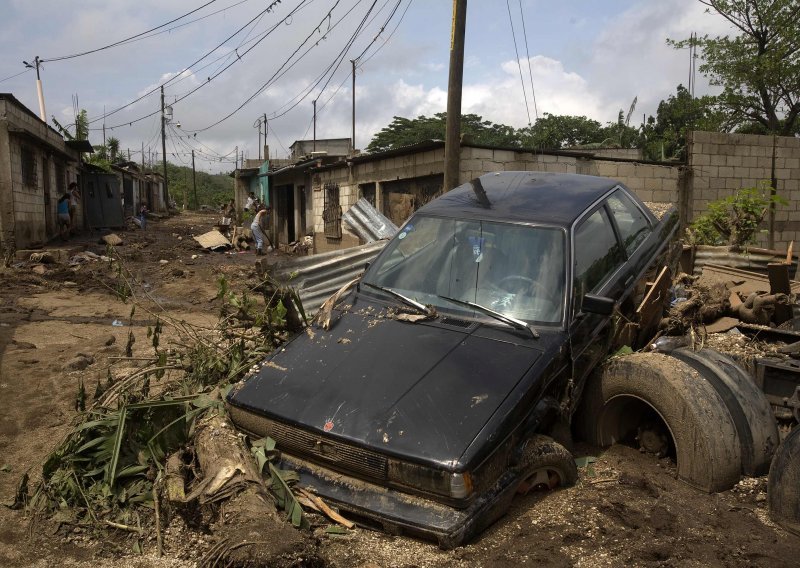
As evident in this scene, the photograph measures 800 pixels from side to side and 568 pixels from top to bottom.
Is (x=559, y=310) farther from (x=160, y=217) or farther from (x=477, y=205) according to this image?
(x=160, y=217)

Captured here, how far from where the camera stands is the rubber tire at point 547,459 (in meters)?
3.12

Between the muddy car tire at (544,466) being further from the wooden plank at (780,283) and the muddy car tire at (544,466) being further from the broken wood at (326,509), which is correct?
the wooden plank at (780,283)

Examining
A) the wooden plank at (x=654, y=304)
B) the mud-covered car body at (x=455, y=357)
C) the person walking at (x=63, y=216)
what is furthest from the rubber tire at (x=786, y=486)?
the person walking at (x=63, y=216)

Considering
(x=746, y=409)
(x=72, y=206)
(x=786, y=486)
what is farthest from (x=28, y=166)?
(x=786, y=486)

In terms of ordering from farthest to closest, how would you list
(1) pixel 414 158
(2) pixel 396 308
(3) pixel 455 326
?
(1) pixel 414 158, (2) pixel 396 308, (3) pixel 455 326

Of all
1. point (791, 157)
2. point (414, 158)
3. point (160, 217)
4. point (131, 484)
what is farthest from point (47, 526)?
point (160, 217)

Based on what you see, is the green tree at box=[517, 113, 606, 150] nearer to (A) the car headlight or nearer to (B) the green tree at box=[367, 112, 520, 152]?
(B) the green tree at box=[367, 112, 520, 152]

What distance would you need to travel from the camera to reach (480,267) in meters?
4.09

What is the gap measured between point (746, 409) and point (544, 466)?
1.37 metres

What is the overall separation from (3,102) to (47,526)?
15.2m

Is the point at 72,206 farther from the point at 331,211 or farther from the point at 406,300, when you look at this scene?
the point at 406,300

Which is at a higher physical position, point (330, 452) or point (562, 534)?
point (330, 452)

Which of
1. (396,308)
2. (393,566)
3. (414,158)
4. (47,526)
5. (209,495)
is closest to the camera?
(393,566)

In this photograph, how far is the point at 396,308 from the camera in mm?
3977
